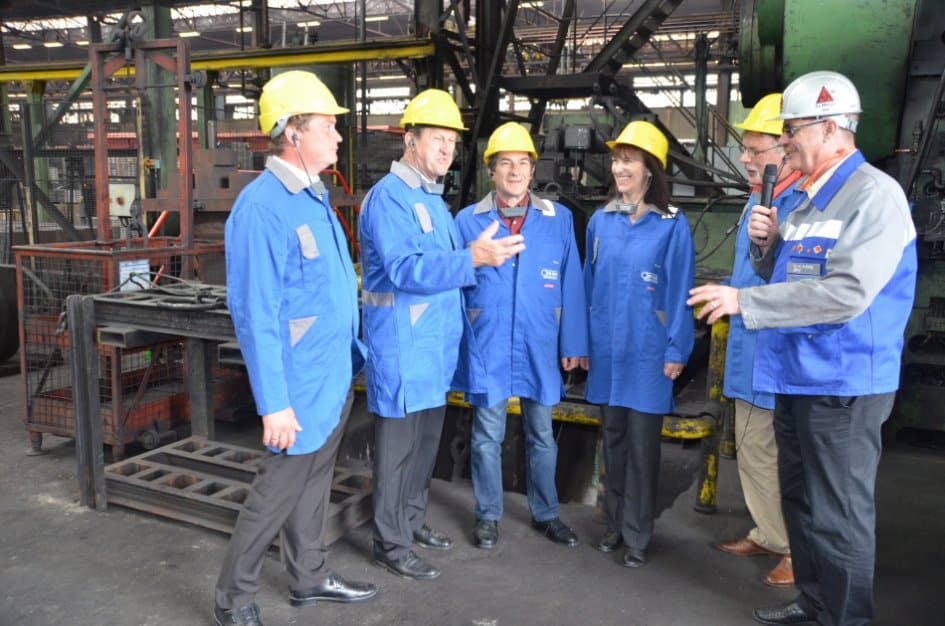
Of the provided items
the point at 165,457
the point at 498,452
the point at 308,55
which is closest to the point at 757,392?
the point at 498,452

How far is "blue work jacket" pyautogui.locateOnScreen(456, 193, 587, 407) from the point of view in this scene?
307 cm

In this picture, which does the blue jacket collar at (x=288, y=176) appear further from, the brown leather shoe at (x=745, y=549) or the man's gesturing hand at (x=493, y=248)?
the brown leather shoe at (x=745, y=549)

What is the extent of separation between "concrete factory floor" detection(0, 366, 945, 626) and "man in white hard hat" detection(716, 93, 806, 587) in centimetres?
13

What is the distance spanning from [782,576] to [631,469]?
26.3 inches

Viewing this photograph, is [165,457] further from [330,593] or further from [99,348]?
[330,593]

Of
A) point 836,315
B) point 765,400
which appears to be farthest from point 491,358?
point 836,315

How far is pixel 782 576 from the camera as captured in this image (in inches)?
116

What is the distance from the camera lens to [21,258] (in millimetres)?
4410

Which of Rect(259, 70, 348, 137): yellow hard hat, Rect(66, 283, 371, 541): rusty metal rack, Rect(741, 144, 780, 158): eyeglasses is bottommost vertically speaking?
Rect(66, 283, 371, 541): rusty metal rack

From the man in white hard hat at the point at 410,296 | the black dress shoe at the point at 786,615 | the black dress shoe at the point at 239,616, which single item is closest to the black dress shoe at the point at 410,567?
the man in white hard hat at the point at 410,296

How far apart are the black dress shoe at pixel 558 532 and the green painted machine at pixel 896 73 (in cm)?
229

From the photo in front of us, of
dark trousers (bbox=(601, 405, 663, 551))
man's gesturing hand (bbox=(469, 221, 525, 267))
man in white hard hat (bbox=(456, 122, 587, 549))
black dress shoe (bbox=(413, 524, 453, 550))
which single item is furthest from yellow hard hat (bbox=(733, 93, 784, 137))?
black dress shoe (bbox=(413, 524, 453, 550))

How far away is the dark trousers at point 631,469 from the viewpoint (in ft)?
9.85

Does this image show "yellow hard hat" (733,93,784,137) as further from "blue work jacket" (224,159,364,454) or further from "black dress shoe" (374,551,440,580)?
"black dress shoe" (374,551,440,580)
